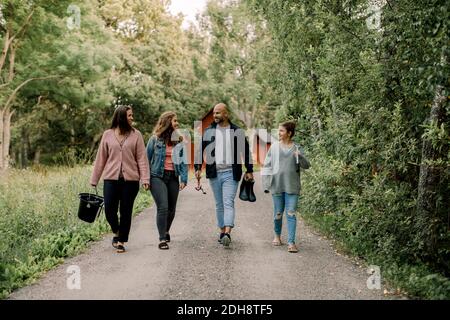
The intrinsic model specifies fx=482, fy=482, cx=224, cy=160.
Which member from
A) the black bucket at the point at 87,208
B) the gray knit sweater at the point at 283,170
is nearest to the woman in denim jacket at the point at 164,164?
the black bucket at the point at 87,208

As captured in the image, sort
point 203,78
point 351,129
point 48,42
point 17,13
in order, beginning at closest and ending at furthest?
point 351,129
point 17,13
point 48,42
point 203,78

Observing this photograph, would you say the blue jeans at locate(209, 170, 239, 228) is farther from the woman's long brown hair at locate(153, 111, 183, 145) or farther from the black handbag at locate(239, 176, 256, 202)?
the woman's long brown hair at locate(153, 111, 183, 145)

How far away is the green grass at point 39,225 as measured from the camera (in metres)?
6.39

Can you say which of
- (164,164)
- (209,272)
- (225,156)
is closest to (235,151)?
(225,156)

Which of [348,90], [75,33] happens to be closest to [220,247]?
[348,90]

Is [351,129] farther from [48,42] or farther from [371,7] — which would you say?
[48,42]

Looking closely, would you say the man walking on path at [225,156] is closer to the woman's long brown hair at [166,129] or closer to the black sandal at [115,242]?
the woman's long brown hair at [166,129]

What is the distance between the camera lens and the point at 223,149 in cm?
749

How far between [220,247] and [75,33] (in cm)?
1854

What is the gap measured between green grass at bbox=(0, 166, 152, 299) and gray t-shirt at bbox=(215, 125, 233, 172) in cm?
258

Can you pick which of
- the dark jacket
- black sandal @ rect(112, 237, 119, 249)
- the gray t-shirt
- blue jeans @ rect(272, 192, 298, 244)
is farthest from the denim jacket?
blue jeans @ rect(272, 192, 298, 244)

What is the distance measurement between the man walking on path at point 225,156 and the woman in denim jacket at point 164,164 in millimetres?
441

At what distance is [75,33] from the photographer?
75.9 feet
